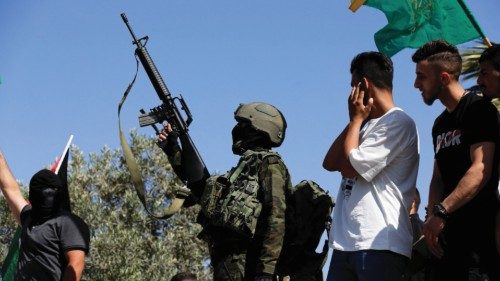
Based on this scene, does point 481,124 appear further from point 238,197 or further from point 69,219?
point 69,219

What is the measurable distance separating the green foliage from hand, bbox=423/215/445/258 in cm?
2218

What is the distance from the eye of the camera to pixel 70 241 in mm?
6277

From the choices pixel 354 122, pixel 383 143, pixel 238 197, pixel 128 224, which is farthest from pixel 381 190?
pixel 128 224

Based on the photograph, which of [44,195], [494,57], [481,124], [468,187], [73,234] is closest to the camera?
[468,187]

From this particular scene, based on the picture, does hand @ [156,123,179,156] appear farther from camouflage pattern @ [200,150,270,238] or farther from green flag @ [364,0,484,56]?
green flag @ [364,0,484,56]

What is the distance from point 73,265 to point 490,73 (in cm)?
306

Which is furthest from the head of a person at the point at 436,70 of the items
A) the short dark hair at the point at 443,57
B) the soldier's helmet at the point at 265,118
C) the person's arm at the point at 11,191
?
the person's arm at the point at 11,191

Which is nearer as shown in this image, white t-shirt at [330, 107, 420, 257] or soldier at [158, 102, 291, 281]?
white t-shirt at [330, 107, 420, 257]

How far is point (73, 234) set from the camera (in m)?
6.32

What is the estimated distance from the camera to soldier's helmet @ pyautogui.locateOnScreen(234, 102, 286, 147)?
6258 millimetres

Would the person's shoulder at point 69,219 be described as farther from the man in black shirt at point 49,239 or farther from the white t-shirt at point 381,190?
the white t-shirt at point 381,190

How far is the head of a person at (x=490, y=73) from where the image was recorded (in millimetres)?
4879

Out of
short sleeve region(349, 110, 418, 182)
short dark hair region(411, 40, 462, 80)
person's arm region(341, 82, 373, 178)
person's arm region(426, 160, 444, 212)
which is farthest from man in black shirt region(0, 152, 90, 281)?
short dark hair region(411, 40, 462, 80)

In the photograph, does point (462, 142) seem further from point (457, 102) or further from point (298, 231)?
point (298, 231)
